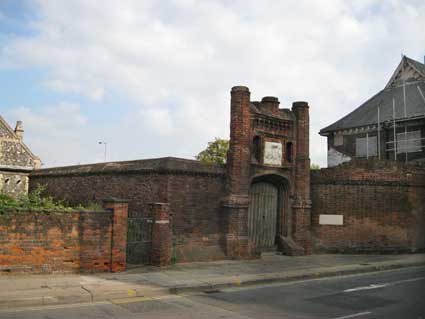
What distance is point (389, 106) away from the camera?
3002 cm

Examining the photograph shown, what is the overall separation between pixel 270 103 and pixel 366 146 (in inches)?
588

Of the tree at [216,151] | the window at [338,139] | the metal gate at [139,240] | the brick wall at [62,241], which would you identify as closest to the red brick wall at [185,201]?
the metal gate at [139,240]

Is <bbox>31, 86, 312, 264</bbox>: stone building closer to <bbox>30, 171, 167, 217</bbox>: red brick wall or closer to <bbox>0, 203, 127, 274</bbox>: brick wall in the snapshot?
<bbox>30, 171, 167, 217</bbox>: red brick wall

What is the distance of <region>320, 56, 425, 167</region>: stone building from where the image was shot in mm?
27234

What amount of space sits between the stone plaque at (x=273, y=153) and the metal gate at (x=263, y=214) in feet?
3.25

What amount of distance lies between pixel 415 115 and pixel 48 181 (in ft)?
70.0

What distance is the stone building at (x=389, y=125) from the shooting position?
2723cm

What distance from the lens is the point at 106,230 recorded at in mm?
11984

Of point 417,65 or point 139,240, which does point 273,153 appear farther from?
point 417,65

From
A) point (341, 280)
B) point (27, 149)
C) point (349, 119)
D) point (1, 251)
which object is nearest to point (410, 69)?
point (349, 119)

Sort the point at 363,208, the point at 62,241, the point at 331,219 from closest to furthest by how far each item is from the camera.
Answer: the point at 62,241 < the point at 331,219 < the point at 363,208

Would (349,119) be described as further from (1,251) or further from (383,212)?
(1,251)

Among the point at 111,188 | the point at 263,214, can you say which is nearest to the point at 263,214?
the point at 263,214

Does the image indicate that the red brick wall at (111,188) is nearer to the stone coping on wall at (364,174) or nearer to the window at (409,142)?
the stone coping on wall at (364,174)
